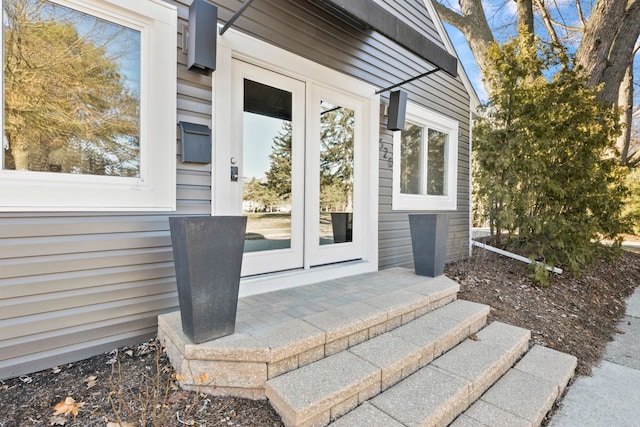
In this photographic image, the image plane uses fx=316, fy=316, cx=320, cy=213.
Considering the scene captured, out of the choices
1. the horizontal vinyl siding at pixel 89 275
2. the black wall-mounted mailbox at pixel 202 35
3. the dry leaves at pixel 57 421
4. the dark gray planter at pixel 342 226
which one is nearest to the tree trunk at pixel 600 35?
the dark gray planter at pixel 342 226

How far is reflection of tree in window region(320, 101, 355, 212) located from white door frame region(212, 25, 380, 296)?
20 centimetres

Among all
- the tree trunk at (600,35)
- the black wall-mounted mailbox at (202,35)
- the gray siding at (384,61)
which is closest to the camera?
the black wall-mounted mailbox at (202,35)

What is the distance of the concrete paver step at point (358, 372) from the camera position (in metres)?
1.51

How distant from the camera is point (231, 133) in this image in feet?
8.84

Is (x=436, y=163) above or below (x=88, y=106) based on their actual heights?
above

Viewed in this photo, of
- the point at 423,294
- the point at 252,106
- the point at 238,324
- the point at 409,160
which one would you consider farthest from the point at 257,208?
the point at 409,160

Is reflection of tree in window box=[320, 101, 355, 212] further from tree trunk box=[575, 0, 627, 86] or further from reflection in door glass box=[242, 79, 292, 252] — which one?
tree trunk box=[575, 0, 627, 86]

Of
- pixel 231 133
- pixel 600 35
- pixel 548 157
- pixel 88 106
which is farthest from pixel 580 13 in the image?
pixel 88 106

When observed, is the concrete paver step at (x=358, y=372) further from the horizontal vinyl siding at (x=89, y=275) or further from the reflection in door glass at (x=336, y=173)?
the reflection in door glass at (x=336, y=173)

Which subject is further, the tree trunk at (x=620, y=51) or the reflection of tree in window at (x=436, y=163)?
the tree trunk at (x=620, y=51)

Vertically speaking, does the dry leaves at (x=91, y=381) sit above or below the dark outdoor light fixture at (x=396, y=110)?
below

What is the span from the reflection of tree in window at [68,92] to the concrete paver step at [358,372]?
A: 1.79 m

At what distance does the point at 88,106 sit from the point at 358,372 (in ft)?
7.81

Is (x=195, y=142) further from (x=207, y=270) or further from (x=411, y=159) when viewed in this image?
(x=411, y=159)
